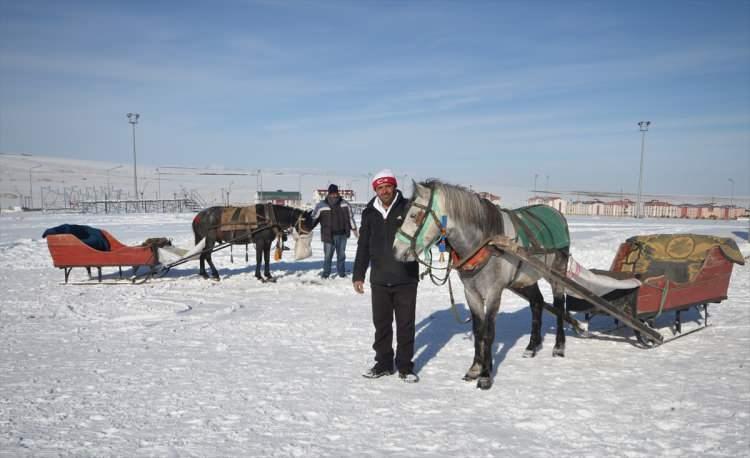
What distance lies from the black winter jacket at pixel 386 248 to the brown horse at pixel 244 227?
247 inches

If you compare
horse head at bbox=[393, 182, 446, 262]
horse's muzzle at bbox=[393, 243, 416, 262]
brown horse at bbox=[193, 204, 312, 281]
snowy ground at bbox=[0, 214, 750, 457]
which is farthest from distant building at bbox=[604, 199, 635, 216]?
horse's muzzle at bbox=[393, 243, 416, 262]

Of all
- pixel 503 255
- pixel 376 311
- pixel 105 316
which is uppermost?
pixel 503 255

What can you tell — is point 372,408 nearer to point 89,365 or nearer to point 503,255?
point 503,255

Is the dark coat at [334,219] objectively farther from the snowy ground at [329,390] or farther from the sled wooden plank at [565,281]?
the sled wooden plank at [565,281]

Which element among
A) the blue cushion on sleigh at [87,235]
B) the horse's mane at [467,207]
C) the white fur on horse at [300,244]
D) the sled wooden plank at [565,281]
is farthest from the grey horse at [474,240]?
the blue cushion on sleigh at [87,235]

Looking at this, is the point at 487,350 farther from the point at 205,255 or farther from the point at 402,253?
the point at 205,255

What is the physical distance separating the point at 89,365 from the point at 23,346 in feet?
4.16

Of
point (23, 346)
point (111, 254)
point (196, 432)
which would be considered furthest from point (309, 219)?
point (196, 432)

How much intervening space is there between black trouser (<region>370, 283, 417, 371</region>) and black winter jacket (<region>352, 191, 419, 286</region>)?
102 mm

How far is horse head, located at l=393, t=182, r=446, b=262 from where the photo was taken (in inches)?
158

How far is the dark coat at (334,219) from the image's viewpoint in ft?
35.9

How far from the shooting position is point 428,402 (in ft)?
13.3

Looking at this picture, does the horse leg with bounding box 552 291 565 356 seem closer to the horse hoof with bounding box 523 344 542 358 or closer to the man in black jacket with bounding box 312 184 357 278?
the horse hoof with bounding box 523 344 542 358

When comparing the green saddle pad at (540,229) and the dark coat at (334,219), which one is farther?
the dark coat at (334,219)
